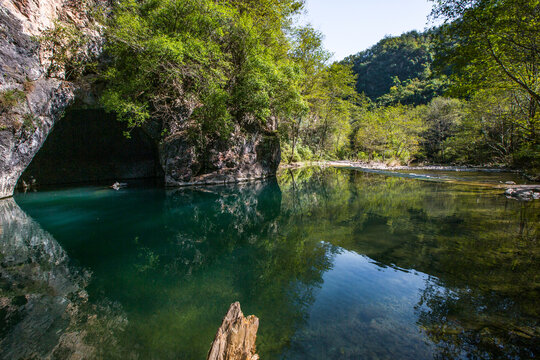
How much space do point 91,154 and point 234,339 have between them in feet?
83.0

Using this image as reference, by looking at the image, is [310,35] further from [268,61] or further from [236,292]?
[236,292]

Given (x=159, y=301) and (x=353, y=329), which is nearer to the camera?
(x=353, y=329)

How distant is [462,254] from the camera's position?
18.0 ft

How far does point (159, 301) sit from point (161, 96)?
1526 cm

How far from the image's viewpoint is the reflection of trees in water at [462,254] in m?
3.13

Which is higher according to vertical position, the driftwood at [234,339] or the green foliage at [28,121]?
the green foliage at [28,121]

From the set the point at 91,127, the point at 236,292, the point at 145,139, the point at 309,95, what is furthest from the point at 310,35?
the point at 236,292

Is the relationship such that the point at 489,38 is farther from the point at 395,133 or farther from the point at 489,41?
the point at 395,133

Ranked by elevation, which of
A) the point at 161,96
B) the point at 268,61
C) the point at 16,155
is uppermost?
the point at 268,61

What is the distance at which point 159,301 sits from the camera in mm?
3988

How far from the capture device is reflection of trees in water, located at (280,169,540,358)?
313 centimetres

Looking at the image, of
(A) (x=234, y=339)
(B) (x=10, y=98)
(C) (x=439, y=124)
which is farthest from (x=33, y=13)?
(C) (x=439, y=124)

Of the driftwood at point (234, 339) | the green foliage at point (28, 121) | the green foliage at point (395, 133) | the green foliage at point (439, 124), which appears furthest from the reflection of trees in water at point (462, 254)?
the green foliage at point (439, 124)

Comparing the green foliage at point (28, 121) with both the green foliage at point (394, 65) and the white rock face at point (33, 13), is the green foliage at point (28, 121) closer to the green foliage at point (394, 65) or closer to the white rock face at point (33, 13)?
the white rock face at point (33, 13)
